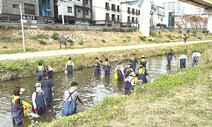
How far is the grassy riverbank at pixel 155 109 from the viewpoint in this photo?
24.4 ft

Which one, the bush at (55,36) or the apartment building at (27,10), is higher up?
the apartment building at (27,10)

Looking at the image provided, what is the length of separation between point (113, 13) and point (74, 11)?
691 inches

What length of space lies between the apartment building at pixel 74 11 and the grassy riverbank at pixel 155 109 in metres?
47.7

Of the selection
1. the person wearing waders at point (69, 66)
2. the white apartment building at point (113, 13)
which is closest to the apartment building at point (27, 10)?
the white apartment building at point (113, 13)

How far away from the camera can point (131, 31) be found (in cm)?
5472

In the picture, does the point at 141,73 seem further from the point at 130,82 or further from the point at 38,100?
the point at 38,100

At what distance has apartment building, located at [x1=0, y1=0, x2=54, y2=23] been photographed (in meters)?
44.1

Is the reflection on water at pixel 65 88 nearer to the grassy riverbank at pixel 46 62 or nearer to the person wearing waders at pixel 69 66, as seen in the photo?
the person wearing waders at pixel 69 66

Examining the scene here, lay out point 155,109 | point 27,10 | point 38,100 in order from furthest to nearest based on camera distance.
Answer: point 27,10, point 38,100, point 155,109

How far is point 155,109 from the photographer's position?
8.51m

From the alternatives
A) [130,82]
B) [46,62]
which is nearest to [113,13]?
[46,62]

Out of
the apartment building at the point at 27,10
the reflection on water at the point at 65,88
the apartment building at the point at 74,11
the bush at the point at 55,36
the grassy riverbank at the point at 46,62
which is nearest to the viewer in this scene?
the reflection on water at the point at 65,88

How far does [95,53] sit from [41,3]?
1212 inches

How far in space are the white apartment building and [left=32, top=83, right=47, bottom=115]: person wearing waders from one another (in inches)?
2339
